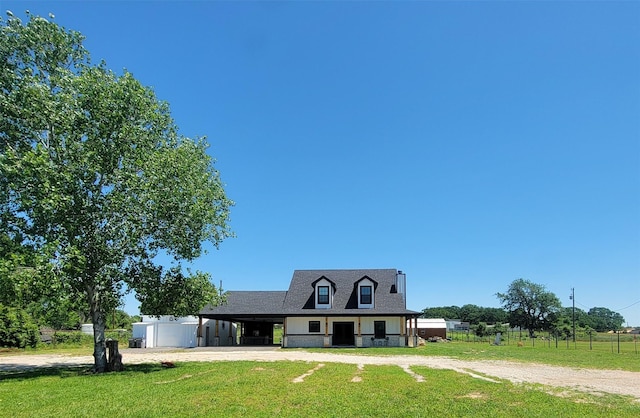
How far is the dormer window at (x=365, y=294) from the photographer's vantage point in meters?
37.4

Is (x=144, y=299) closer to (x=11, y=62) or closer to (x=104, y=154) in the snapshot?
(x=104, y=154)

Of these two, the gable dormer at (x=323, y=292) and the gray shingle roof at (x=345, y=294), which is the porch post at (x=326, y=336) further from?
the gable dormer at (x=323, y=292)

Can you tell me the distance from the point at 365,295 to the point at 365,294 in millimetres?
81

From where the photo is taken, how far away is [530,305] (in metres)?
102

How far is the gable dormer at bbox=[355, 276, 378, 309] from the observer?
122 ft

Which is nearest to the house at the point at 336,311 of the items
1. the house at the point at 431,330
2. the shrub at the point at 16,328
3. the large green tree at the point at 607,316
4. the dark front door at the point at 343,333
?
the dark front door at the point at 343,333

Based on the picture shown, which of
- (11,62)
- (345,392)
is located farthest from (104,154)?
(345,392)

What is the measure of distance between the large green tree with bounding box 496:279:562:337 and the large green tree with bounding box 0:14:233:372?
317 feet

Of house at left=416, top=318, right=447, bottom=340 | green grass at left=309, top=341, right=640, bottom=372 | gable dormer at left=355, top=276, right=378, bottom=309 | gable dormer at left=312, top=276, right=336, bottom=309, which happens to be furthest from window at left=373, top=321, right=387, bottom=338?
house at left=416, top=318, right=447, bottom=340

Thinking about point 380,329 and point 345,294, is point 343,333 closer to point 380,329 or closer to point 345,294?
point 345,294

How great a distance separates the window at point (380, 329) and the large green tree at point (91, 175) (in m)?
20.6

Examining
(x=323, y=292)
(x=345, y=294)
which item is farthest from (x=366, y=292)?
(x=323, y=292)

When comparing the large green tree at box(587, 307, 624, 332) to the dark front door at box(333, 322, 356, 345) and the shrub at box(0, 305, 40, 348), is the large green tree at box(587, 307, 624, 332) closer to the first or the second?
the dark front door at box(333, 322, 356, 345)

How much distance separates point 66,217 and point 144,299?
465 centimetres
